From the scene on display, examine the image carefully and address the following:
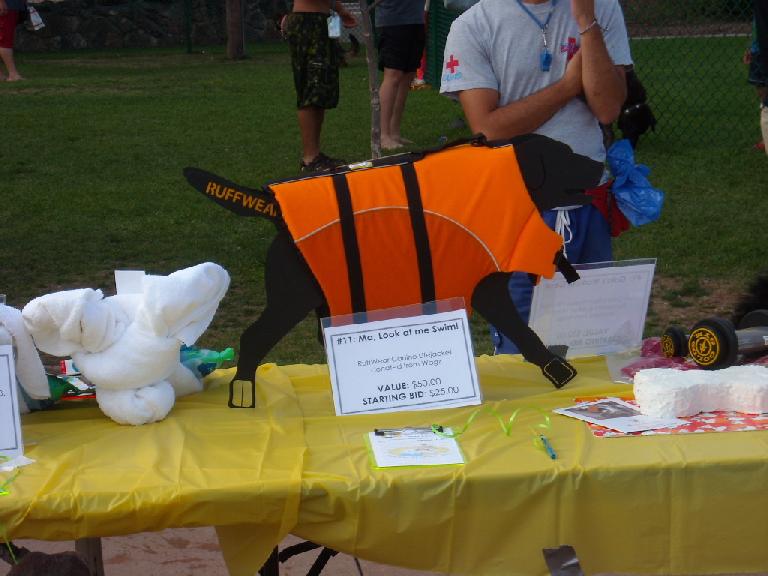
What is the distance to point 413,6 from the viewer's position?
24.9ft

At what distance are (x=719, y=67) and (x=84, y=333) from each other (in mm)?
12100

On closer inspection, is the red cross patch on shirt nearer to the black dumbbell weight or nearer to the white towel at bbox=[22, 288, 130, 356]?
the black dumbbell weight

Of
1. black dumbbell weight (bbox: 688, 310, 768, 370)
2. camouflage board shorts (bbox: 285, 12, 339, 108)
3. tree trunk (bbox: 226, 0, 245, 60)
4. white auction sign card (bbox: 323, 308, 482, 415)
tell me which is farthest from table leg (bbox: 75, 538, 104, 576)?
tree trunk (bbox: 226, 0, 245, 60)

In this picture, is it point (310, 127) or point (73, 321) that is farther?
point (310, 127)

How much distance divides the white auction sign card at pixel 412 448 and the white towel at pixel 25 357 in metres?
0.61

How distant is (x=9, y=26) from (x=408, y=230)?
36.9 feet

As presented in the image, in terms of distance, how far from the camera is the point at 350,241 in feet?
6.89

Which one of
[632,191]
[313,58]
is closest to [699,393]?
[632,191]

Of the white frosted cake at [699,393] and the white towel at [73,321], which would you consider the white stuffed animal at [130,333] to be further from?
the white frosted cake at [699,393]

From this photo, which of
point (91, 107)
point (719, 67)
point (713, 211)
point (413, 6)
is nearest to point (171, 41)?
point (91, 107)

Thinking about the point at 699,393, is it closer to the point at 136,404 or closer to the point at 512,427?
the point at 512,427

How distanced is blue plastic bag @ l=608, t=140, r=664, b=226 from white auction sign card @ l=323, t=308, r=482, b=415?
0.79 m

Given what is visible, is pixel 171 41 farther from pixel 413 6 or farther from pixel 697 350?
pixel 697 350

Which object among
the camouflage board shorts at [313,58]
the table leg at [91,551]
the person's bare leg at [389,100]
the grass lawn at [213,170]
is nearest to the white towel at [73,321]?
the table leg at [91,551]
